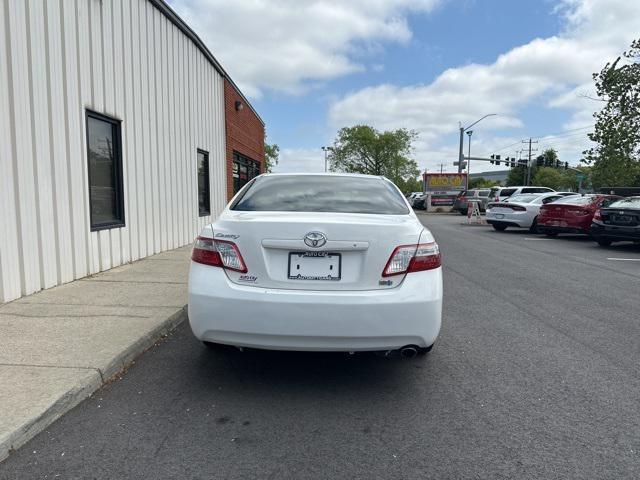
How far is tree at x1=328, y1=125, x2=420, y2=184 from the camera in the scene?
241ft

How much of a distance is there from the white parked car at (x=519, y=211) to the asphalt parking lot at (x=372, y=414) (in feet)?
41.6

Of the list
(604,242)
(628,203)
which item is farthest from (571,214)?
(628,203)

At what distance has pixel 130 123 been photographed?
8.37 meters

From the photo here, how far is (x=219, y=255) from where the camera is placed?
11.1ft

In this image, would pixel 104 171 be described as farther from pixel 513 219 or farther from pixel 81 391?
pixel 513 219

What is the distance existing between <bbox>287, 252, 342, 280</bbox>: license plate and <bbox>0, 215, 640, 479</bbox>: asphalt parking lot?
867mm

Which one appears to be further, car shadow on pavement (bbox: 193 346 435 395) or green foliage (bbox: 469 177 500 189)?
green foliage (bbox: 469 177 500 189)

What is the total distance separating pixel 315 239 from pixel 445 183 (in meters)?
37.3

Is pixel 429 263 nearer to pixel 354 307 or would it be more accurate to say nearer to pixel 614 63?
pixel 354 307

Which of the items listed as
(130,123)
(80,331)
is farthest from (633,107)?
(80,331)

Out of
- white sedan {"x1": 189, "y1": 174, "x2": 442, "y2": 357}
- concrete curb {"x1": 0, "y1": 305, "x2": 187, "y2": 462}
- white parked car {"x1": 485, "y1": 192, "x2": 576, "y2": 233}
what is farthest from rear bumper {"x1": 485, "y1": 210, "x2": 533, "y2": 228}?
white sedan {"x1": 189, "y1": 174, "x2": 442, "y2": 357}

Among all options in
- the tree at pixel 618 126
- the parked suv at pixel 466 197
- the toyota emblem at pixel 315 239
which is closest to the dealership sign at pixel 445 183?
the parked suv at pixel 466 197

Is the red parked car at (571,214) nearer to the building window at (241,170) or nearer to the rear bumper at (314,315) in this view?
the building window at (241,170)

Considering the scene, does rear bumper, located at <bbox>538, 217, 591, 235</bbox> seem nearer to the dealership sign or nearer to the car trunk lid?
the car trunk lid
